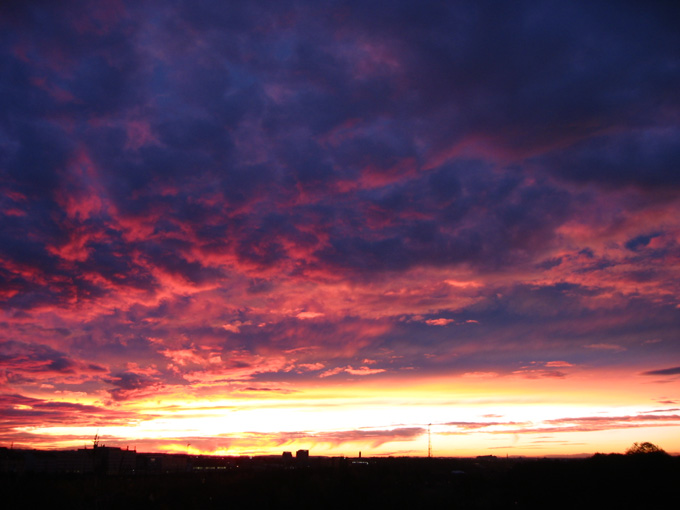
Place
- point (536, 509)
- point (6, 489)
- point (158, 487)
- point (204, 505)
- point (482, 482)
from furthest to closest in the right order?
point (482, 482) < point (158, 487) < point (204, 505) < point (536, 509) < point (6, 489)

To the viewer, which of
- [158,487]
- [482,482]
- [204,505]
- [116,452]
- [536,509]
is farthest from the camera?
[116,452]

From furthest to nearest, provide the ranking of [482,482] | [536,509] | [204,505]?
1. [482,482]
2. [204,505]
3. [536,509]

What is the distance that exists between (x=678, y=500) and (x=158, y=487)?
57720mm

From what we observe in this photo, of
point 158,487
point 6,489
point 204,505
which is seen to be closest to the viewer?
point 6,489

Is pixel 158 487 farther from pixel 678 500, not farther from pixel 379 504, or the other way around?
pixel 678 500

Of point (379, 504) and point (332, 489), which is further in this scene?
point (332, 489)

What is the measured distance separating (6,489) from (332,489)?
100 ft

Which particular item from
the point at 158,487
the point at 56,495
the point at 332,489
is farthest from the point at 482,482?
the point at 56,495

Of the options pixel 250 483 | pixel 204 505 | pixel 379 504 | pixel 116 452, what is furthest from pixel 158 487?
pixel 116 452

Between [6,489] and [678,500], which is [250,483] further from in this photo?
[678,500]

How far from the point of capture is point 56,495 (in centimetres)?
4419

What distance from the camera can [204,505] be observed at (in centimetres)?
5288

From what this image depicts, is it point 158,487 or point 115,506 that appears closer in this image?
point 115,506

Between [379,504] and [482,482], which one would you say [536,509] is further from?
[482,482]
